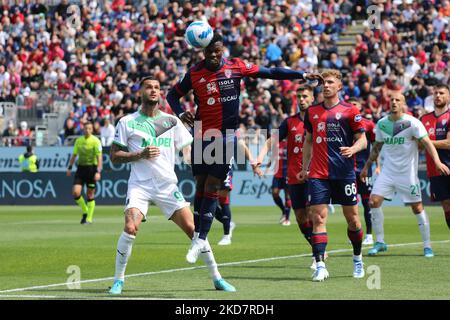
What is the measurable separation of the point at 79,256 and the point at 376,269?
5.17 meters

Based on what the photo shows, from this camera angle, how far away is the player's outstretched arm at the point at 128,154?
11.7 metres

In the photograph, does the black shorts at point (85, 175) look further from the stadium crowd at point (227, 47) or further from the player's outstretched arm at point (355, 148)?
the player's outstretched arm at point (355, 148)

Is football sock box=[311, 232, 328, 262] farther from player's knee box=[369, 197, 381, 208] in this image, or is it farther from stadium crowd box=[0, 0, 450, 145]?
stadium crowd box=[0, 0, 450, 145]

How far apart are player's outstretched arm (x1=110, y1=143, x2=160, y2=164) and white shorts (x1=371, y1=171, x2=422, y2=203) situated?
6.46m

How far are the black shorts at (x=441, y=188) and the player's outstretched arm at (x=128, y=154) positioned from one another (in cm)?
648

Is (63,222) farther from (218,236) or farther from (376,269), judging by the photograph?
(376,269)

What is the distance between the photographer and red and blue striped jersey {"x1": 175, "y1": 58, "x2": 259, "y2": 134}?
13.6 m

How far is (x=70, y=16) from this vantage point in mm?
46125

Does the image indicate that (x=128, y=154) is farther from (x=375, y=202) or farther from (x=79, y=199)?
(x=79, y=199)

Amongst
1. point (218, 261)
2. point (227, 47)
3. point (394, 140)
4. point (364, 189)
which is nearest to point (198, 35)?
point (218, 261)

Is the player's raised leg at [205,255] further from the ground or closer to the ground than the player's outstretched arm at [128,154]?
closer to the ground

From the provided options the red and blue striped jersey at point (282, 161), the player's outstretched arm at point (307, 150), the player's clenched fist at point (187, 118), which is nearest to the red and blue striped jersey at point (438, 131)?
the player's outstretched arm at point (307, 150)

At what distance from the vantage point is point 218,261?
16094 mm
